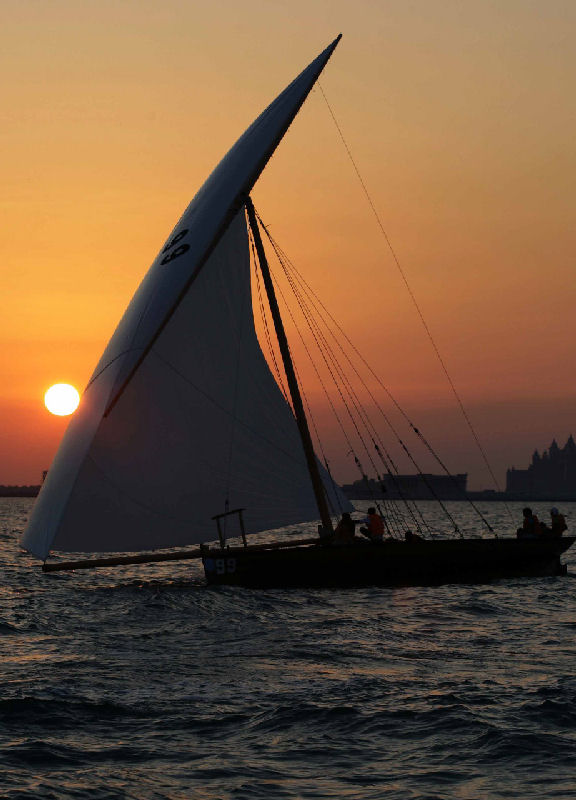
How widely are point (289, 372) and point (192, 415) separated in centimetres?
317

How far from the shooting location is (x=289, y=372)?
89.6 feet

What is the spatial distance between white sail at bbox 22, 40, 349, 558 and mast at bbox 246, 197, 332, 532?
259 mm

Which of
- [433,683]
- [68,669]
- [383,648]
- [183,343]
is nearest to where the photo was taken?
[433,683]

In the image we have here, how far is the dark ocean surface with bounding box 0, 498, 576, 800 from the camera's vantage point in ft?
34.8

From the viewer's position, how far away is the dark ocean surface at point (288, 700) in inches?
417

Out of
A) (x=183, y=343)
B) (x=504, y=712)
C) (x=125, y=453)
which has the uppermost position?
(x=183, y=343)

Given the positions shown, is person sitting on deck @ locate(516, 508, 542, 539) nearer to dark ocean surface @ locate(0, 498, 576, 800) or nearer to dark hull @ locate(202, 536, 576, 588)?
dark hull @ locate(202, 536, 576, 588)

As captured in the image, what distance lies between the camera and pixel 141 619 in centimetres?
2148

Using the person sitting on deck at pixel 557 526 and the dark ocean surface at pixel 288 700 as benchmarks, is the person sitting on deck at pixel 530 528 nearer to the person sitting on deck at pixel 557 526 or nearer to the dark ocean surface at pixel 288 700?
the person sitting on deck at pixel 557 526

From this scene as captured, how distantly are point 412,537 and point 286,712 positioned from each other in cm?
1357

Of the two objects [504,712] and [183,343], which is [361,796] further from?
[183,343]

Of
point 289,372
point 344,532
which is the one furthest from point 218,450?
point 344,532

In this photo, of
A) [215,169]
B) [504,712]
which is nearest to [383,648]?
[504,712]

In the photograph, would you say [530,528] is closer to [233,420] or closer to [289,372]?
[289,372]
